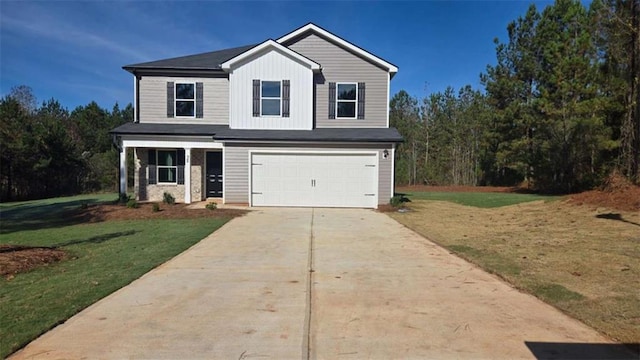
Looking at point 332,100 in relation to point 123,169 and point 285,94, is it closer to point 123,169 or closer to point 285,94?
point 285,94

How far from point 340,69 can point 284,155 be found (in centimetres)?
473

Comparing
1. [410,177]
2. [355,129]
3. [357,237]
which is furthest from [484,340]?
[410,177]

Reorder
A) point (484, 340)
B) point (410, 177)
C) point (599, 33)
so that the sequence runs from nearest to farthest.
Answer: point (484, 340) → point (599, 33) → point (410, 177)

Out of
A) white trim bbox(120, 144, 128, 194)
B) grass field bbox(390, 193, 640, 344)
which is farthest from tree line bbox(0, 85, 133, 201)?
grass field bbox(390, 193, 640, 344)

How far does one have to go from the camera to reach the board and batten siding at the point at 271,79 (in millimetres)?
17188

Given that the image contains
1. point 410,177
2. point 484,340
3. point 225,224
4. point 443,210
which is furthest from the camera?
point 410,177

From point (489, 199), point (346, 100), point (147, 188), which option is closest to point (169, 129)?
point (147, 188)

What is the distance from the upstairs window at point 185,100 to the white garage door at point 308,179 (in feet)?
13.5

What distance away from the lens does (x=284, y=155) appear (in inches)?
657

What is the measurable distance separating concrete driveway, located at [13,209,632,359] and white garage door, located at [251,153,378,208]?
29.4 ft

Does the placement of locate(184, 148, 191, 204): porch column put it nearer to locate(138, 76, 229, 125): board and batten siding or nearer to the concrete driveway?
locate(138, 76, 229, 125): board and batten siding

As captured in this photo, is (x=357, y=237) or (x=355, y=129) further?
(x=355, y=129)

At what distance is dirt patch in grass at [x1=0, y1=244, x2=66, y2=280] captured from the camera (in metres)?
6.38

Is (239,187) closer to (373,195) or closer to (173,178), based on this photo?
(173,178)
